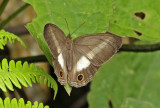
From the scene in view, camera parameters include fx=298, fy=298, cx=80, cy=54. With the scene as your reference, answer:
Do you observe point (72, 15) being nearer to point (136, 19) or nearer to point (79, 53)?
point (79, 53)

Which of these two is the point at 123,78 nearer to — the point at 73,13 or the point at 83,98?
the point at 83,98

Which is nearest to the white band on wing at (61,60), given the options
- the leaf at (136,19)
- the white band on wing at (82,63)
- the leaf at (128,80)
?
the white band on wing at (82,63)

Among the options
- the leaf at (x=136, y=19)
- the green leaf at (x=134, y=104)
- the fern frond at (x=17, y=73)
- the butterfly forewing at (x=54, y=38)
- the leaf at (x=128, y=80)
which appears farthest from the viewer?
the leaf at (x=128, y=80)

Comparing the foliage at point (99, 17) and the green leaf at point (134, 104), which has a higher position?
the foliage at point (99, 17)

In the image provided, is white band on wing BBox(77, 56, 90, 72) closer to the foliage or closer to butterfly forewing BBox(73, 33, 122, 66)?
butterfly forewing BBox(73, 33, 122, 66)

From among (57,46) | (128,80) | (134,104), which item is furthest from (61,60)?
(128,80)

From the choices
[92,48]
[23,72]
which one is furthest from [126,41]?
[23,72]

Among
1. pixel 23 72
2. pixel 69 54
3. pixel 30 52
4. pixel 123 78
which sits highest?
pixel 23 72

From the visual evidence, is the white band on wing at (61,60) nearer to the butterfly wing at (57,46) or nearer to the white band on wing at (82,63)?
the butterfly wing at (57,46)

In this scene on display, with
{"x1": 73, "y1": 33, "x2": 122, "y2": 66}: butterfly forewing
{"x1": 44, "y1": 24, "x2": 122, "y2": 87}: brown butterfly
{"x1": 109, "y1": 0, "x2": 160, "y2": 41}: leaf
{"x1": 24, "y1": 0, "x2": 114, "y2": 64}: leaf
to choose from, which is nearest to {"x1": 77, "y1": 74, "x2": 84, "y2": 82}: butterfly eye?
{"x1": 44, "y1": 24, "x2": 122, "y2": 87}: brown butterfly
